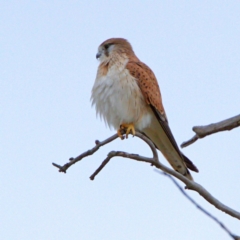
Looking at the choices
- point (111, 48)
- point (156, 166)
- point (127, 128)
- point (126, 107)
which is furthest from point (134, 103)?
point (156, 166)

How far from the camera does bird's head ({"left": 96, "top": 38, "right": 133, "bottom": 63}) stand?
18.0ft

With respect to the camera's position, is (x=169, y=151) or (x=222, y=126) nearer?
(x=222, y=126)

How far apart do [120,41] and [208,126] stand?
3555 mm

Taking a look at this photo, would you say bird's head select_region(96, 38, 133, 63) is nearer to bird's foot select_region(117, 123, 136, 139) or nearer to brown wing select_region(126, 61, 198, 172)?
brown wing select_region(126, 61, 198, 172)

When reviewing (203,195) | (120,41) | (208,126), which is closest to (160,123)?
(120,41)

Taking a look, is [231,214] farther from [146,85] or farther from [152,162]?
[146,85]

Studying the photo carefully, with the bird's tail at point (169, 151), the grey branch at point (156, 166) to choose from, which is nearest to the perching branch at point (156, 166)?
the grey branch at point (156, 166)

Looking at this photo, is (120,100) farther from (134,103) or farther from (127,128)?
(127,128)

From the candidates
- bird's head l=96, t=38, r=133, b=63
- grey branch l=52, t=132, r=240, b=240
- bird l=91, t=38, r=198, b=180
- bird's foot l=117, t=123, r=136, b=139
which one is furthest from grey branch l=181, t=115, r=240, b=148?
bird's head l=96, t=38, r=133, b=63

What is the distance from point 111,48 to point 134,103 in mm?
952

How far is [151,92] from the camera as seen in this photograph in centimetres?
515

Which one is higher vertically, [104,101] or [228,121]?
[104,101]

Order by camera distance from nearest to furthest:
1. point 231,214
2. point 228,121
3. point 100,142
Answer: point 228,121
point 231,214
point 100,142

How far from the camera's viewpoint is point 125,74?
5020 mm
